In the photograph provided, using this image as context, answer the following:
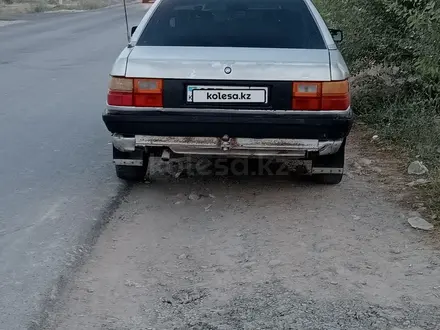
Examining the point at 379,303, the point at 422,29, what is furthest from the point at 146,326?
the point at 422,29

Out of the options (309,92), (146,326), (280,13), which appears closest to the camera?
(146,326)

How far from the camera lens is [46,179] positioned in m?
6.17

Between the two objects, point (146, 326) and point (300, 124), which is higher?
point (300, 124)

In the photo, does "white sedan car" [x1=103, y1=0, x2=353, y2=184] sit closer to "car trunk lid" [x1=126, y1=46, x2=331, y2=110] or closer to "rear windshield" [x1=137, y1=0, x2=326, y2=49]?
"car trunk lid" [x1=126, y1=46, x2=331, y2=110]

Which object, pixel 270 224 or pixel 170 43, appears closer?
pixel 270 224

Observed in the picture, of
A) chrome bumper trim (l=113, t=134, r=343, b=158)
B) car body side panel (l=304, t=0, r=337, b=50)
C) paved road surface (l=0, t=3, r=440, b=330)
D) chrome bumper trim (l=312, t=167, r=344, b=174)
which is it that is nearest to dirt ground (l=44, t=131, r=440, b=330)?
paved road surface (l=0, t=3, r=440, b=330)

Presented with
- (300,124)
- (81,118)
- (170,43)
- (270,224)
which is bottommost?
(81,118)

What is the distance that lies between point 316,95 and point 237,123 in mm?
604

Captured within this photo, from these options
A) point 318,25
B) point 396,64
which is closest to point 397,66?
point 396,64

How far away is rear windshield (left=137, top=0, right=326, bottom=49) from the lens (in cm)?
560

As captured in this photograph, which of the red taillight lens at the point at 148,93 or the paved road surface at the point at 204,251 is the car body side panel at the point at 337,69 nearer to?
the paved road surface at the point at 204,251

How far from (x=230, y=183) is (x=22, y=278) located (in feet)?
7.86

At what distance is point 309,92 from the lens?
4.96m

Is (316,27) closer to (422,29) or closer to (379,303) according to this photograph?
(422,29)
